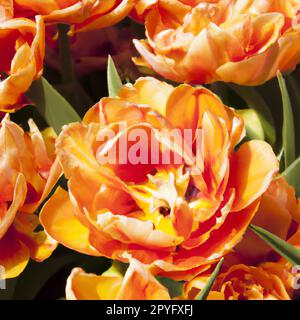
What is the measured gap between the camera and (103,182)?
1.35 ft

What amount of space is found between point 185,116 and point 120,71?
0.53ft

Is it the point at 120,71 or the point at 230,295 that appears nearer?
the point at 230,295

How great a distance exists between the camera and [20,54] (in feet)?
1.46

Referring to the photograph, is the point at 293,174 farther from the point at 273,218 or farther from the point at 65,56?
the point at 65,56

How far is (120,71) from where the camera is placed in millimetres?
573

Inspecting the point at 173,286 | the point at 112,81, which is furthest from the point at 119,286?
the point at 112,81

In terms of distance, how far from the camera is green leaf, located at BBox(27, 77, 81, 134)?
48 centimetres

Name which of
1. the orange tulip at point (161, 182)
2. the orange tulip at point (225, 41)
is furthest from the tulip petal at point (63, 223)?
the orange tulip at point (225, 41)

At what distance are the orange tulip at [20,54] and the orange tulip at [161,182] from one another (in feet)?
0.18

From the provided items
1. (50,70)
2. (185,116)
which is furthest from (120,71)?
(185,116)

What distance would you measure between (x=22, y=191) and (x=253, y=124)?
6.4 inches

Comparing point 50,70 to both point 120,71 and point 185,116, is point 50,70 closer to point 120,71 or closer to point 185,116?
point 120,71
